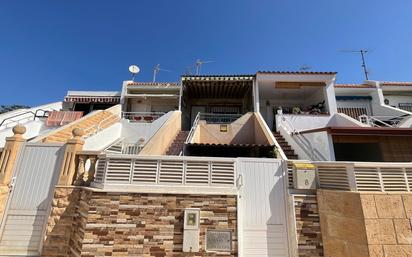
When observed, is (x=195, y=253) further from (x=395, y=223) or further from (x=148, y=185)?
(x=395, y=223)

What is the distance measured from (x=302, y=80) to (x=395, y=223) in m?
10.8

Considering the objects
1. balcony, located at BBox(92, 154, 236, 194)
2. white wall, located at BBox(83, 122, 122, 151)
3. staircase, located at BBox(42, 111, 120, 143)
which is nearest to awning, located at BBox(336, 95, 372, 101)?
balcony, located at BBox(92, 154, 236, 194)

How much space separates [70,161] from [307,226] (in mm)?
6483

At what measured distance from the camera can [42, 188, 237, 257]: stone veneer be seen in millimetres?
4422

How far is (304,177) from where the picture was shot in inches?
191

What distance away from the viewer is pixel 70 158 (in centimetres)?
570

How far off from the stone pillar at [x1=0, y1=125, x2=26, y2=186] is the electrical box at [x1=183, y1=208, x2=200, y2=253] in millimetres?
5204

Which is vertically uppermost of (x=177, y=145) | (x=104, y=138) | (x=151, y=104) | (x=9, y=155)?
(x=151, y=104)


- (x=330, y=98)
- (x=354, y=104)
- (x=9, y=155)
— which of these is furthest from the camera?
(x=354, y=104)

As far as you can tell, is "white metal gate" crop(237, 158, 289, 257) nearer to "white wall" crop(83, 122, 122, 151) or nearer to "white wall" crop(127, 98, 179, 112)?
"white wall" crop(83, 122, 122, 151)

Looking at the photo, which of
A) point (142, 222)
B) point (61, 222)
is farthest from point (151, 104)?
point (142, 222)

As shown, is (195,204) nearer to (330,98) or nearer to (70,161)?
(70,161)

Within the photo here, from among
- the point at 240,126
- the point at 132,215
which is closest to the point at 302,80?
the point at 240,126

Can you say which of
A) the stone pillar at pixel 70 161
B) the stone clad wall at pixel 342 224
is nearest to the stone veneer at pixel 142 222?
the stone pillar at pixel 70 161
